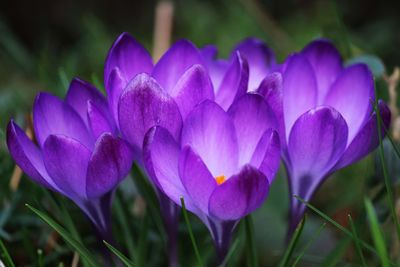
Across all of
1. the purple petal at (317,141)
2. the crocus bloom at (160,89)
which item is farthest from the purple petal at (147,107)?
the purple petal at (317,141)

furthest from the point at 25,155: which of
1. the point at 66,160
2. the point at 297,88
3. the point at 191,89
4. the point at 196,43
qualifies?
the point at 196,43

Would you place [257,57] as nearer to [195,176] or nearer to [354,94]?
[354,94]

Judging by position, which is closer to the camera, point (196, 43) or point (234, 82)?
point (234, 82)

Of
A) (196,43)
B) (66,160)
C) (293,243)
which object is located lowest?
(293,243)

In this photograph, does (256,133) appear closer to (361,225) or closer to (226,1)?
(361,225)

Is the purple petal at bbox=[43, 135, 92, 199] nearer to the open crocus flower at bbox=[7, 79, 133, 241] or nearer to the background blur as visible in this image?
the open crocus flower at bbox=[7, 79, 133, 241]

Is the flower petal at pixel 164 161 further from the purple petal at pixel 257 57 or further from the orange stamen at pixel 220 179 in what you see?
the purple petal at pixel 257 57
